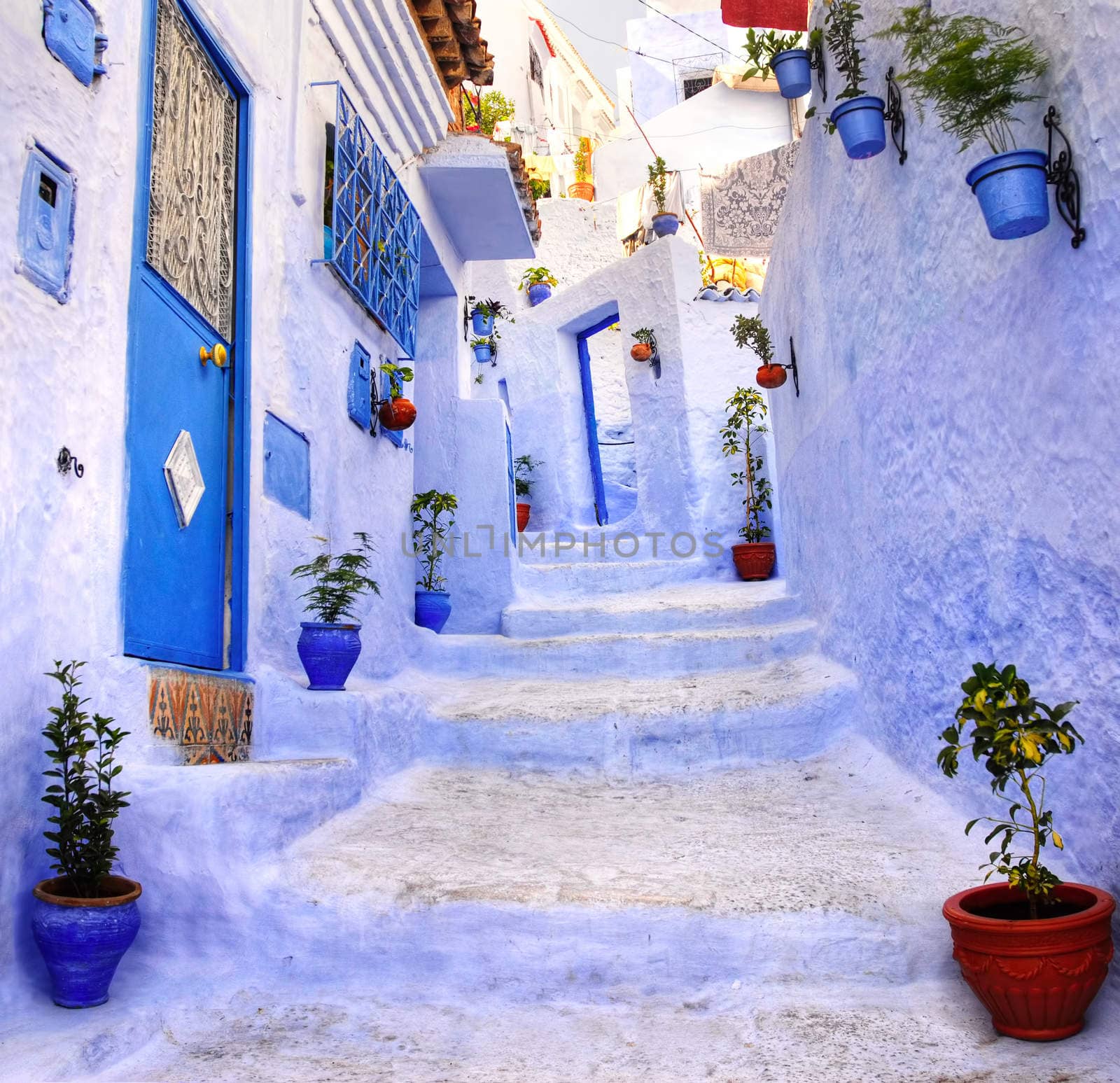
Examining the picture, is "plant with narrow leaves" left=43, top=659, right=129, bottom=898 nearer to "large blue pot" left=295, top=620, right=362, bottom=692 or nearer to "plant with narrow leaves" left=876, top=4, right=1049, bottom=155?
Result: "large blue pot" left=295, top=620, right=362, bottom=692

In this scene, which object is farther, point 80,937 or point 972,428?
point 972,428

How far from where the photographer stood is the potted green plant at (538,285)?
1290cm

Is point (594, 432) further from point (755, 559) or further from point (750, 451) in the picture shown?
point (755, 559)

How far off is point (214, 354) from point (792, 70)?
2.86 meters

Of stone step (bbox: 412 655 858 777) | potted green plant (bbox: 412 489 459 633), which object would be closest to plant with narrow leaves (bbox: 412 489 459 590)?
potted green plant (bbox: 412 489 459 633)

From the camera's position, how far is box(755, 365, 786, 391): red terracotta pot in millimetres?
6754

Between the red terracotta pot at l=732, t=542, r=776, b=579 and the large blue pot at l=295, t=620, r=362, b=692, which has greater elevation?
the red terracotta pot at l=732, t=542, r=776, b=579

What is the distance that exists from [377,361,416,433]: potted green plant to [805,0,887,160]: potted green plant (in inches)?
113

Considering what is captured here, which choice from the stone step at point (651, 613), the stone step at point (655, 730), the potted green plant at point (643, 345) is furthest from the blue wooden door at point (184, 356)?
the potted green plant at point (643, 345)

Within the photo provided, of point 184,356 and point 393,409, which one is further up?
point 393,409

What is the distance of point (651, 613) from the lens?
22.3ft

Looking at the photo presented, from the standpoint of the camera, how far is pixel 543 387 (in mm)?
11648

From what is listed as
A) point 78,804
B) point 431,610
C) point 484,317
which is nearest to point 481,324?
point 484,317

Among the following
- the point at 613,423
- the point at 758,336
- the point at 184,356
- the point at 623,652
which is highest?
the point at 613,423
